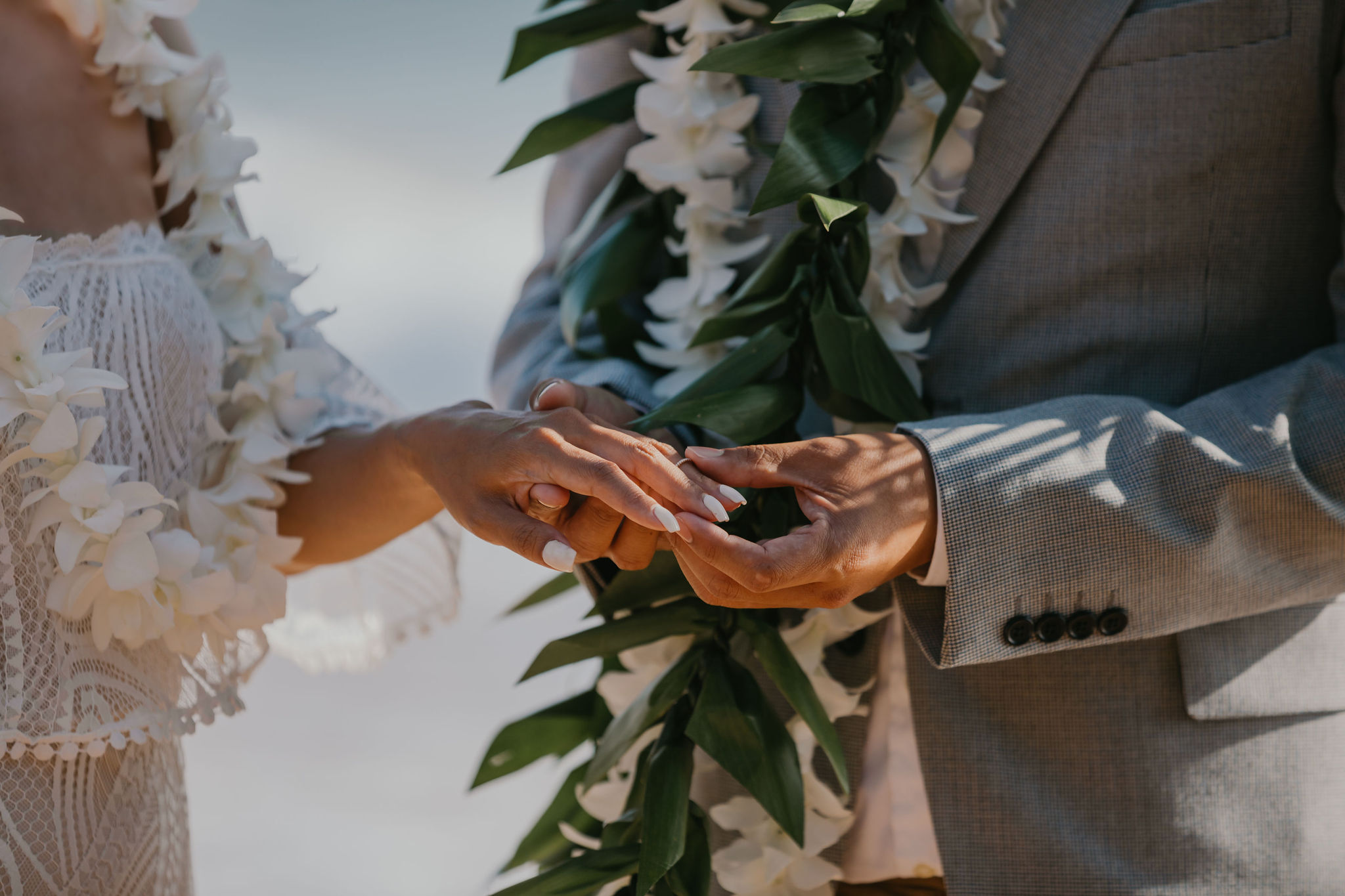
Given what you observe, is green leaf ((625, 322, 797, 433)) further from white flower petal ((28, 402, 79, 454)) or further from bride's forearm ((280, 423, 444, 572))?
white flower petal ((28, 402, 79, 454))

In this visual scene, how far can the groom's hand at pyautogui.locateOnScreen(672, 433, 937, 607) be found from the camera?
1.97 feet

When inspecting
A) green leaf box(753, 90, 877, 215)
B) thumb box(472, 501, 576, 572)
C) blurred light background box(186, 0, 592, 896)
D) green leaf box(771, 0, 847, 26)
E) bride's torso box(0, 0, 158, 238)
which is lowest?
blurred light background box(186, 0, 592, 896)

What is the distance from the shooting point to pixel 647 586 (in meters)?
0.79

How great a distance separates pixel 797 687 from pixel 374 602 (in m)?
0.51

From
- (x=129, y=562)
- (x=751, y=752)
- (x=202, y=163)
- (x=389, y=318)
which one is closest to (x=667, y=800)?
(x=751, y=752)

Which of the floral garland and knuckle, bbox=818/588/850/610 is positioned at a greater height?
the floral garland

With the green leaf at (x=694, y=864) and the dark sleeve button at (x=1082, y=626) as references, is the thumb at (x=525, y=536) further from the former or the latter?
the dark sleeve button at (x=1082, y=626)

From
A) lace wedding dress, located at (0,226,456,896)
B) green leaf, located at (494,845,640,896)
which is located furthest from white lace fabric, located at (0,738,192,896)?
green leaf, located at (494,845,640,896)

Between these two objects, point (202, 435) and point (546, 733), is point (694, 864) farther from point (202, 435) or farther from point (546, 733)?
point (202, 435)

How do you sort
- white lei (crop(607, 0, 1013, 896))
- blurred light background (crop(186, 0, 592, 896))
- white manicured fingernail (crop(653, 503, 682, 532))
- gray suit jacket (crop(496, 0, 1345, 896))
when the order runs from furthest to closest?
1. blurred light background (crop(186, 0, 592, 896))
2. white lei (crop(607, 0, 1013, 896))
3. gray suit jacket (crop(496, 0, 1345, 896))
4. white manicured fingernail (crop(653, 503, 682, 532))

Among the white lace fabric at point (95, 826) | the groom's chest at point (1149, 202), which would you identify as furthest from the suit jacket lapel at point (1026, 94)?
the white lace fabric at point (95, 826)

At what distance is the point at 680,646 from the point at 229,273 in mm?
486

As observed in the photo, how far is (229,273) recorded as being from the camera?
2.74ft

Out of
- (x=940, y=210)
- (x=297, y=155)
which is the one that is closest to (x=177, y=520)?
(x=940, y=210)
